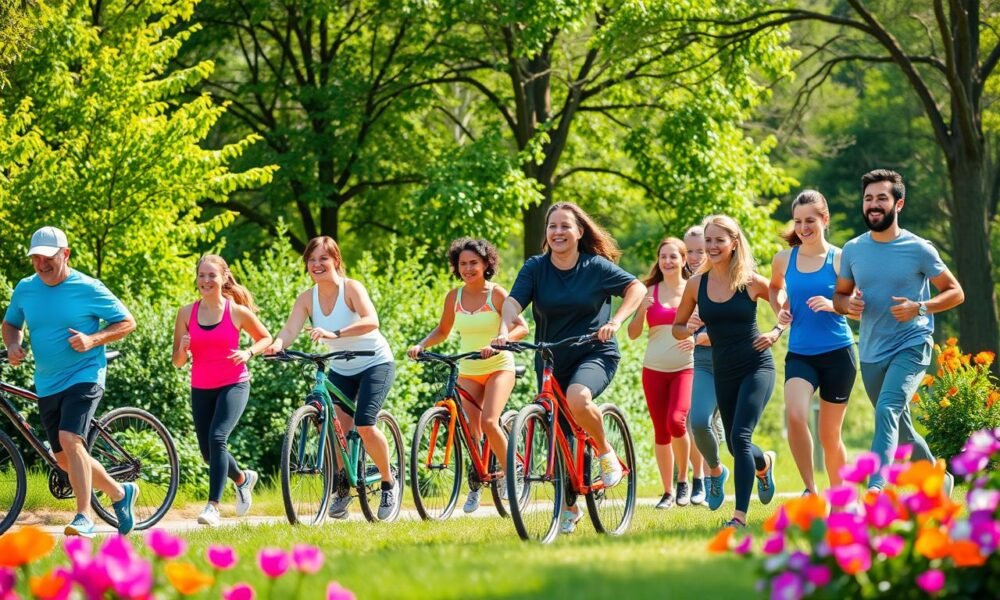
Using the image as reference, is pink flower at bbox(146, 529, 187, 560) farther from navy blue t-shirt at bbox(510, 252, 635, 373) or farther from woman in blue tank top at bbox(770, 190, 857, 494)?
woman in blue tank top at bbox(770, 190, 857, 494)

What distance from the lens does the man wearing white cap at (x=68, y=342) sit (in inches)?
348

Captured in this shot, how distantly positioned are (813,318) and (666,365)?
8.58 ft

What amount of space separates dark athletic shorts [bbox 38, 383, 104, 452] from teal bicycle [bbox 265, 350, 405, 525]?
51.3 inches

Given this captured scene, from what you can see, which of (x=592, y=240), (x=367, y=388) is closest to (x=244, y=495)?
(x=367, y=388)

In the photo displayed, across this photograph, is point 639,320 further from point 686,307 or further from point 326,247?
point 326,247

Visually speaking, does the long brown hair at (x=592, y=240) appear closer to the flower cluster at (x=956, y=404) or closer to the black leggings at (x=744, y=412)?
the black leggings at (x=744, y=412)

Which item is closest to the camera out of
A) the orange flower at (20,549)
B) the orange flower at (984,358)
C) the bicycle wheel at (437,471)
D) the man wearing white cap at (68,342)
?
the orange flower at (20,549)

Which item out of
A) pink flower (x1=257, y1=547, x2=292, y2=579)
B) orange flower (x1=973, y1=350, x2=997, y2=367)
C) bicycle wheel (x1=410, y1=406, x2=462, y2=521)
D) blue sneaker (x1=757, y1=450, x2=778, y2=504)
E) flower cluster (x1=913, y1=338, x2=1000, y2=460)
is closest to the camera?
pink flower (x1=257, y1=547, x2=292, y2=579)

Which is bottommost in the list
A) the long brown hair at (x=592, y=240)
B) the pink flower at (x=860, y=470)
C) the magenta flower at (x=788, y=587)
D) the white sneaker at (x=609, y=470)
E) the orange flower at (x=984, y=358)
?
the magenta flower at (x=788, y=587)

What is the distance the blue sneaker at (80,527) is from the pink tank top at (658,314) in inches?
198

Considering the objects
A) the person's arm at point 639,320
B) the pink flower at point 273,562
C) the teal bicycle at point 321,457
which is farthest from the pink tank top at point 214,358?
the pink flower at point 273,562

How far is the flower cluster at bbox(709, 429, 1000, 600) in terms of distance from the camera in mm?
4492

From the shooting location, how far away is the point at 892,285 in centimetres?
845

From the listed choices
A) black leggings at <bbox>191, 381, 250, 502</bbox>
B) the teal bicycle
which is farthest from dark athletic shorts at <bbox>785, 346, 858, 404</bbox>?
black leggings at <bbox>191, 381, 250, 502</bbox>
